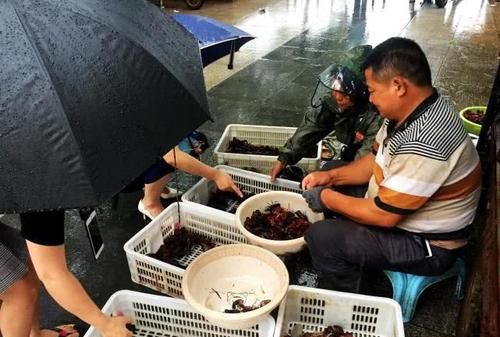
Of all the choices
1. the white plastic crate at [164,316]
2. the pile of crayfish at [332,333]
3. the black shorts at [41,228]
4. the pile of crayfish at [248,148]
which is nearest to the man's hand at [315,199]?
the pile of crayfish at [332,333]

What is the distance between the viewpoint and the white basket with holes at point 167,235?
8.59ft

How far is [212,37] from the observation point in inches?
144

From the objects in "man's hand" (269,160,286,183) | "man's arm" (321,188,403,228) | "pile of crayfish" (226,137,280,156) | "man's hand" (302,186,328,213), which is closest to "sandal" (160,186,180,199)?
"pile of crayfish" (226,137,280,156)

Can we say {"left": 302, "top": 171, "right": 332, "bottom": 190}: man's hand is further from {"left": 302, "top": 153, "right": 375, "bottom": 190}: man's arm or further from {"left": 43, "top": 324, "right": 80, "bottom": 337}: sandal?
{"left": 43, "top": 324, "right": 80, "bottom": 337}: sandal

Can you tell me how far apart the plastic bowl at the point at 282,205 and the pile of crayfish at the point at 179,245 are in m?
0.34

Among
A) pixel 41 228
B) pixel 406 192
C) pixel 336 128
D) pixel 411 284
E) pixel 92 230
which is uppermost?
pixel 41 228

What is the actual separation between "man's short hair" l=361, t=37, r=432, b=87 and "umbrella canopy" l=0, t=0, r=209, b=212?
1.05 meters

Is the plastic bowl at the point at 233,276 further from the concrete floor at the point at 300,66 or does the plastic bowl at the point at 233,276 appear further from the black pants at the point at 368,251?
the concrete floor at the point at 300,66

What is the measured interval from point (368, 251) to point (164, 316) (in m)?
1.12

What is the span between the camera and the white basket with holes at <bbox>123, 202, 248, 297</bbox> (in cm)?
262

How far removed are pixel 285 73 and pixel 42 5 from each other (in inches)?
217

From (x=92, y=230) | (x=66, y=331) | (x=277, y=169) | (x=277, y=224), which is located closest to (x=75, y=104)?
(x=92, y=230)

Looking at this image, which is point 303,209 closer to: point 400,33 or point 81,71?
point 81,71

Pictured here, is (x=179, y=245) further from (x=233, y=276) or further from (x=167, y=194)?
(x=167, y=194)
